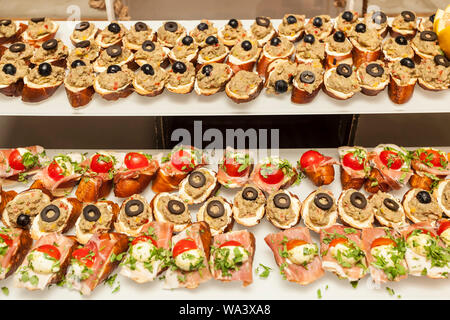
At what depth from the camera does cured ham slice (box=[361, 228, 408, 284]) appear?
187cm

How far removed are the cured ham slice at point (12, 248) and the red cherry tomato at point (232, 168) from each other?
1.04 m

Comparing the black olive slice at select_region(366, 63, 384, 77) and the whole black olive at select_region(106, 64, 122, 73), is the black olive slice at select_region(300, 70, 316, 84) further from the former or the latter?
the whole black olive at select_region(106, 64, 122, 73)

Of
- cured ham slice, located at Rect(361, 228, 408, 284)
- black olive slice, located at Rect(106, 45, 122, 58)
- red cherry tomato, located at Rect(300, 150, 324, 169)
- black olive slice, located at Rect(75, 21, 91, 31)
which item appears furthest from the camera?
black olive slice, located at Rect(75, 21, 91, 31)

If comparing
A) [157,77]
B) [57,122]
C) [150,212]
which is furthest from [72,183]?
[57,122]

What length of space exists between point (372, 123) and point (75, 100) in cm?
224

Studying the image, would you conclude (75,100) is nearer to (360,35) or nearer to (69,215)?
(69,215)

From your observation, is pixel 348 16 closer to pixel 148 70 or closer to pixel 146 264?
pixel 148 70

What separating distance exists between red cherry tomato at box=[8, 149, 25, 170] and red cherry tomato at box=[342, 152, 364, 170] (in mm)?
1788

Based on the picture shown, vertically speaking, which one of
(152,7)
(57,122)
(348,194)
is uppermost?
(152,7)

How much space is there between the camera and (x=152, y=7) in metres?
3.88

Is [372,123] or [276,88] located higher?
[276,88]

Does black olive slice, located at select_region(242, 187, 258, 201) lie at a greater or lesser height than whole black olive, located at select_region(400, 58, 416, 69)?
lesser

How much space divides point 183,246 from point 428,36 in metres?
1.66

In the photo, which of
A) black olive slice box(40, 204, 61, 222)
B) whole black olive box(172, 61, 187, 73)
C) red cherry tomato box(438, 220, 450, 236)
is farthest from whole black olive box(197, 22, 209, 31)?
red cherry tomato box(438, 220, 450, 236)
